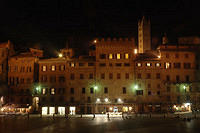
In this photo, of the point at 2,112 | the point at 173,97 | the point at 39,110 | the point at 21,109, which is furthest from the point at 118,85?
the point at 2,112

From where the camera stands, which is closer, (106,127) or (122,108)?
(106,127)

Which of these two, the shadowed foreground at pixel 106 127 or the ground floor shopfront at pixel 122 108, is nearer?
the shadowed foreground at pixel 106 127

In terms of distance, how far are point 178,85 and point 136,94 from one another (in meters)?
11.6

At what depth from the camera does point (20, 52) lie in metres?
72.9

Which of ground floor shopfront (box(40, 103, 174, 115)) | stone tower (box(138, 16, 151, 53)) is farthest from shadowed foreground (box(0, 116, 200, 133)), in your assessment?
stone tower (box(138, 16, 151, 53))

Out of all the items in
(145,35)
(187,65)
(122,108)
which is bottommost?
(122,108)

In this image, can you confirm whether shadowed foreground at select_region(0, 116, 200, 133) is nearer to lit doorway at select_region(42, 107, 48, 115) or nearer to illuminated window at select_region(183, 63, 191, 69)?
lit doorway at select_region(42, 107, 48, 115)

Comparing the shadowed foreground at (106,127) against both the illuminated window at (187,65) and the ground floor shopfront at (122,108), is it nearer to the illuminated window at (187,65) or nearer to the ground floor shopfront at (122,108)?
the ground floor shopfront at (122,108)


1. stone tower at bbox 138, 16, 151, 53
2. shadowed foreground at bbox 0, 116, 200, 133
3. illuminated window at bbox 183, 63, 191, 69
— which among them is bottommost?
shadowed foreground at bbox 0, 116, 200, 133

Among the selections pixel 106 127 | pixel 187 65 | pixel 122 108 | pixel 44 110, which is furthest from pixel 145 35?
pixel 106 127

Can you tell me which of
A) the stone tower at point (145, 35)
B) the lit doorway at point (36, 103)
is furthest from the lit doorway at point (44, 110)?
the stone tower at point (145, 35)

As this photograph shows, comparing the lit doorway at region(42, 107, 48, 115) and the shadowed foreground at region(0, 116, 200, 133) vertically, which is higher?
the shadowed foreground at region(0, 116, 200, 133)

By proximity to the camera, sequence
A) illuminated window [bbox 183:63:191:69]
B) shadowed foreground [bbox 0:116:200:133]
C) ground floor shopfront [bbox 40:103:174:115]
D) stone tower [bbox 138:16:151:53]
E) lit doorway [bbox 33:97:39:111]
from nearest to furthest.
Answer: shadowed foreground [bbox 0:116:200:133] < ground floor shopfront [bbox 40:103:174:115] < illuminated window [bbox 183:63:191:69] < lit doorway [bbox 33:97:39:111] < stone tower [bbox 138:16:151:53]

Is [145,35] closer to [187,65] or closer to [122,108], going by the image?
[187,65]
